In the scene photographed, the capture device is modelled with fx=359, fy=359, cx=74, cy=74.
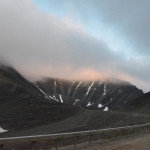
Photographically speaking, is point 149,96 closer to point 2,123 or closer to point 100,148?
point 2,123

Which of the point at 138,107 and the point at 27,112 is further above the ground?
the point at 138,107

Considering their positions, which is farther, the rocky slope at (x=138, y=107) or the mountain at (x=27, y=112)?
the rocky slope at (x=138, y=107)

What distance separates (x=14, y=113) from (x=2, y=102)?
29367 millimetres

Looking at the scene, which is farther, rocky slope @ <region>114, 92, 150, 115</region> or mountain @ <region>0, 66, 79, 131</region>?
rocky slope @ <region>114, 92, 150, 115</region>

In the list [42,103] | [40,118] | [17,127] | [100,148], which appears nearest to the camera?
[100,148]

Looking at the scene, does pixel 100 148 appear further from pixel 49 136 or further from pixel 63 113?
pixel 63 113

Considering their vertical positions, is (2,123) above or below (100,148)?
above

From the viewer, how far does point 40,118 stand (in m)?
119

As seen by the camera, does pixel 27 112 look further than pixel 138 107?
No

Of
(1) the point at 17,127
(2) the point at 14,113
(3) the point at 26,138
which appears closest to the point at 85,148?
(3) the point at 26,138

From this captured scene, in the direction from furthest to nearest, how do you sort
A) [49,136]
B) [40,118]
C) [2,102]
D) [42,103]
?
[2,102] → [42,103] → [40,118] → [49,136]

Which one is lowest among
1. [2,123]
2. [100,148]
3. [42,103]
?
[100,148]

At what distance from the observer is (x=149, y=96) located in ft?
518

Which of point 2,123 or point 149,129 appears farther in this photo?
point 2,123
